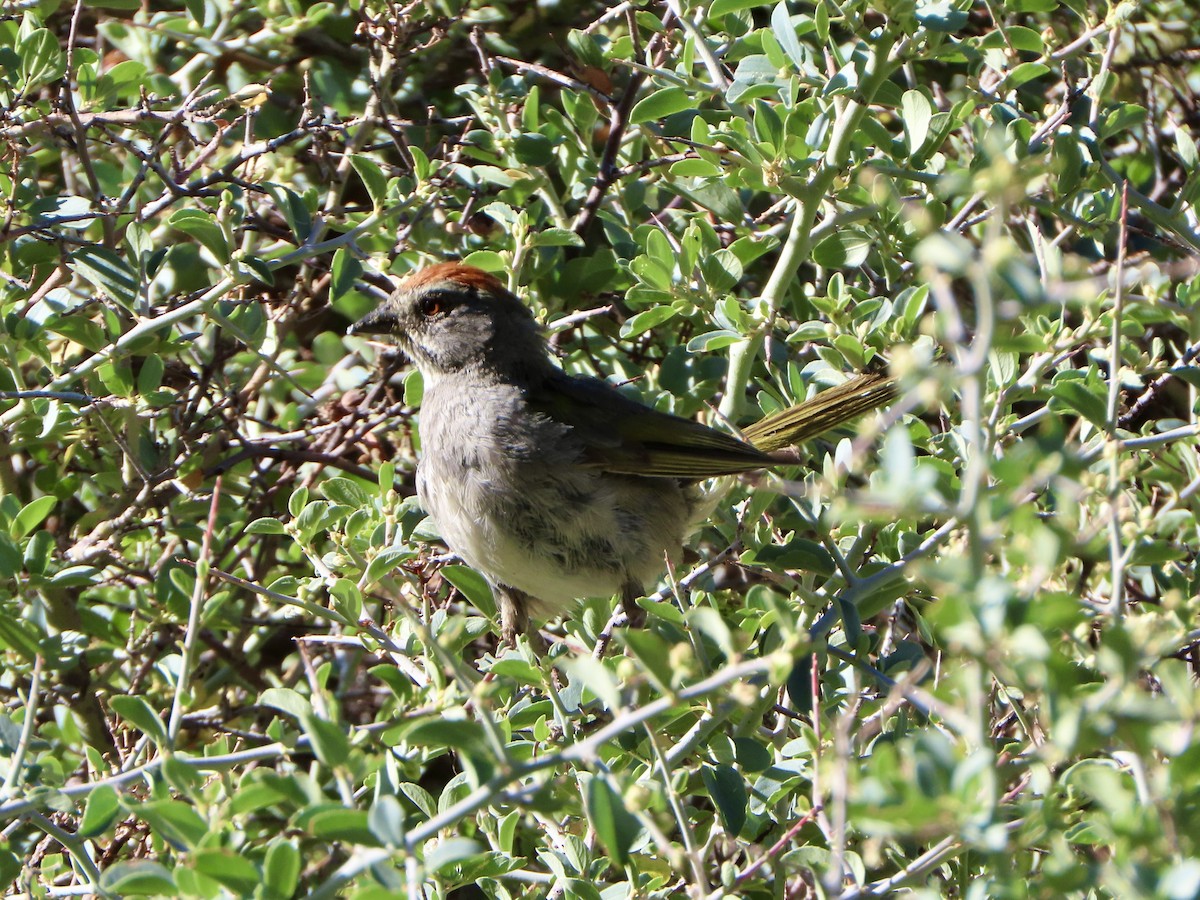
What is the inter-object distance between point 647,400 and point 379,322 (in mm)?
963

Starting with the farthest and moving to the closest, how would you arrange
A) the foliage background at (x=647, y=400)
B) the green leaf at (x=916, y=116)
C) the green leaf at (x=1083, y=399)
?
the green leaf at (x=916, y=116) < the green leaf at (x=1083, y=399) < the foliage background at (x=647, y=400)

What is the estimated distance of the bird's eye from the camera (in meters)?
4.34

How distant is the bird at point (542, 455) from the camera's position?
3.99 m

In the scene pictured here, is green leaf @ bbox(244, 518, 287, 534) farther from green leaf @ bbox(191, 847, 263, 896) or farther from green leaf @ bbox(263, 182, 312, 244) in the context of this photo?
green leaf @ bbox(191, 847, 263, 896)

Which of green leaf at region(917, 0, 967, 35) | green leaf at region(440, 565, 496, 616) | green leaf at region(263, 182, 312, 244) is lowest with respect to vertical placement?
green leaf at region(440, 565, 496, 616)

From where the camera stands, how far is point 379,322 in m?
4.37

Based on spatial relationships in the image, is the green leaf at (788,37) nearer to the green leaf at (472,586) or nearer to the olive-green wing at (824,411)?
the olive-green wing at (824,411)

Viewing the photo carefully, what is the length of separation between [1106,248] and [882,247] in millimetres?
1072

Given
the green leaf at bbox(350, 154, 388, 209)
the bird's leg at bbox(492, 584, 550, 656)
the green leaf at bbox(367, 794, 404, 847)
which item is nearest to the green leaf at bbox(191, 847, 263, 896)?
the green leaf at bbox(367, 794, 404, 847)

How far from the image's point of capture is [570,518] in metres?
4.14

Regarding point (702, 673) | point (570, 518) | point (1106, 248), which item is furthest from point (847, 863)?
point (1106, 248)

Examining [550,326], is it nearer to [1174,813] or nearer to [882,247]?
[882,247]

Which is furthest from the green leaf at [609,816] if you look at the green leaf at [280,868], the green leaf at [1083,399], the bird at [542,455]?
the bird at [542,455]

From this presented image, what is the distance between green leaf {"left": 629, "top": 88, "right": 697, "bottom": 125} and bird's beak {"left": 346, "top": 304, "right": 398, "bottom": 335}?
3.89 feet
